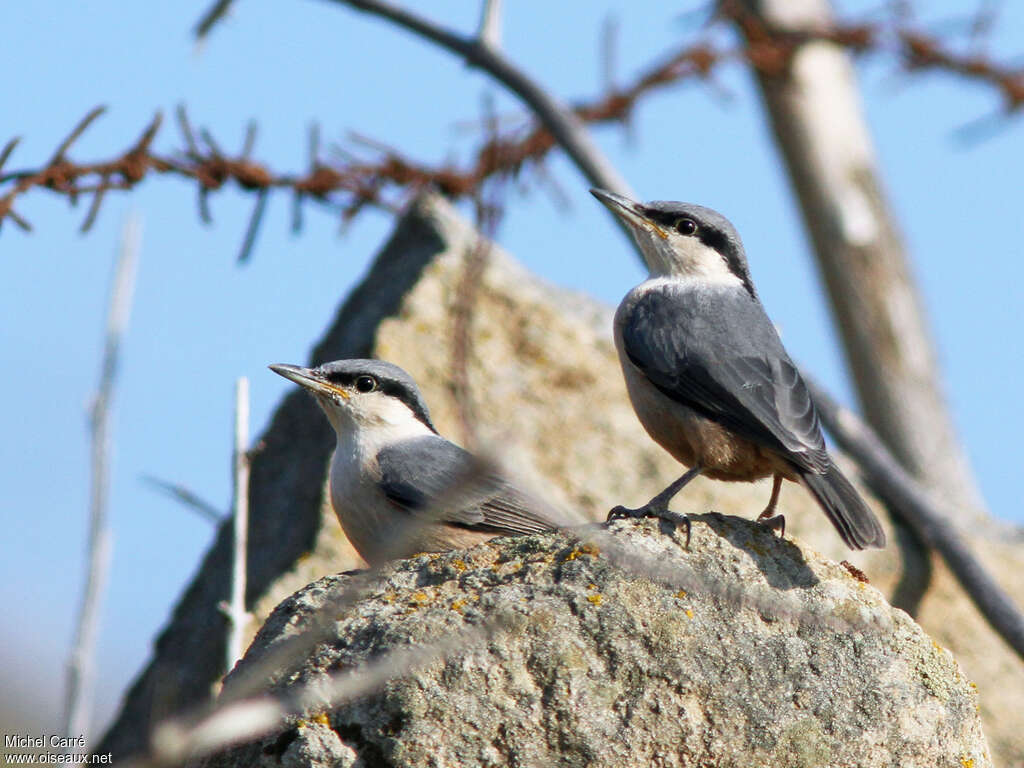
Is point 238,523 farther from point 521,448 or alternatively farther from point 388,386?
point 521,448

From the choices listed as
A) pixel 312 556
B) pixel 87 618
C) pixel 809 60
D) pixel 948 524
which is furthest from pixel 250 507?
pixel 809 60

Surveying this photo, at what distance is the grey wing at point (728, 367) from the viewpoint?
14.5ft

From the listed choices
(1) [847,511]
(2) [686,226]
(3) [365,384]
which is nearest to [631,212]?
(2) [686,226]

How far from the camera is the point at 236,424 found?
435cm

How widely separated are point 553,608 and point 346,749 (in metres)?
0.61

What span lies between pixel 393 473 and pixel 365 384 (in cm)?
53

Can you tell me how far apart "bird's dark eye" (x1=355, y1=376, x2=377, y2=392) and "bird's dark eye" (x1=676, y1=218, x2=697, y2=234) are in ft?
4.48

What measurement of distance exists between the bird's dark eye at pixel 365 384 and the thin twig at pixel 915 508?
1.85 metres

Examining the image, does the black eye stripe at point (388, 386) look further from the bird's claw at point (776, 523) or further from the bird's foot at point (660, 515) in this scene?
the bird's claw at point (776, 523)

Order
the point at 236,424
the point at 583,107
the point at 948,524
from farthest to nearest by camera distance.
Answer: the point at 583,107 → the point at 948,524 → the point at 236,424

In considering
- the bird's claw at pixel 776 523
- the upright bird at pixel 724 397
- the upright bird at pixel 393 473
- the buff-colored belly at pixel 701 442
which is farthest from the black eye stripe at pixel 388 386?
the bird's claw at pixel 776 523

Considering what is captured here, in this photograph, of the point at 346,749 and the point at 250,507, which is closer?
the point at 346,749

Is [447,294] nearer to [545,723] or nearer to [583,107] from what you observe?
[583,107]

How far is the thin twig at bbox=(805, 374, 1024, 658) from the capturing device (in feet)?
18.5
